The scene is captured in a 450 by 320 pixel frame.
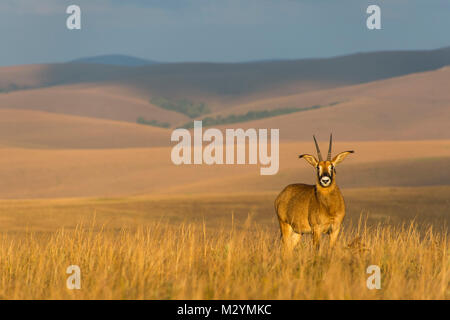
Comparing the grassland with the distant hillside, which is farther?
the distant hillside

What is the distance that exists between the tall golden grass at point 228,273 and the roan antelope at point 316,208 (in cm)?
21

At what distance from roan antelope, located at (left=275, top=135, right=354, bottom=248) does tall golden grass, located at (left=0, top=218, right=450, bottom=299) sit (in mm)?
210

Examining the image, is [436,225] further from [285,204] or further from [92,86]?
[92,86]

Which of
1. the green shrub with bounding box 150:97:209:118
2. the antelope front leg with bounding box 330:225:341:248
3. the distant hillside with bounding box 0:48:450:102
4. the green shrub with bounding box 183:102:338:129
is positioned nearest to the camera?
the antelope front leg with bounding box 330:225:341:248

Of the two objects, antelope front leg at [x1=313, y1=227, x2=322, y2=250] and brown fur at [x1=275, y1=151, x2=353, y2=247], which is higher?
brown fur at [x1=275, y1=151, x2=353, y2=247]

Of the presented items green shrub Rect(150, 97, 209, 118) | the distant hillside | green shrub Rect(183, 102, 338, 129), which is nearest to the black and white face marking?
green shrub Rect(183, 102, 338, 129)

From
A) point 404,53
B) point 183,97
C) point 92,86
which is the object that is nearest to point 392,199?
point 183,97

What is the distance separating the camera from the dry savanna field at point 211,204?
7297 millimetres

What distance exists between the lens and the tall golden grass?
6609mm

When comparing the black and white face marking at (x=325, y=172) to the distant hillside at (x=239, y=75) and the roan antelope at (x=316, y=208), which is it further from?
the distant hillside at (x=239, y=75)

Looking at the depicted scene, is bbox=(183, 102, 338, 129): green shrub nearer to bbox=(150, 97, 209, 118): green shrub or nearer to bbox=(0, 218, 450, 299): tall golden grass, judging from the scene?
bbox=(150, 97, 209, 118): green shrub

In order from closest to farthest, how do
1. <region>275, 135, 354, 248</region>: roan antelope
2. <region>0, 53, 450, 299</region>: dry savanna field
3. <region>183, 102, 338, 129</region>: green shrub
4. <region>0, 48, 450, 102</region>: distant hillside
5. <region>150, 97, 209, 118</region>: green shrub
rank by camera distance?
<region>0, 53, 450, 299</region>: dry savanna field
<region>275, 135, 354, 248</region>: roan antelope
<region>183, 102, 338, 129</region>: green shrub
<region>150, 97, 209, 118</region>: green shrub
<region>0, 48, 450, 102</region>: distant hillside

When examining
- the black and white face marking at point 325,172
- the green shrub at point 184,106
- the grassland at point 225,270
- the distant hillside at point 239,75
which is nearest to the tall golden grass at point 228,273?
the grassland at point 225,270
